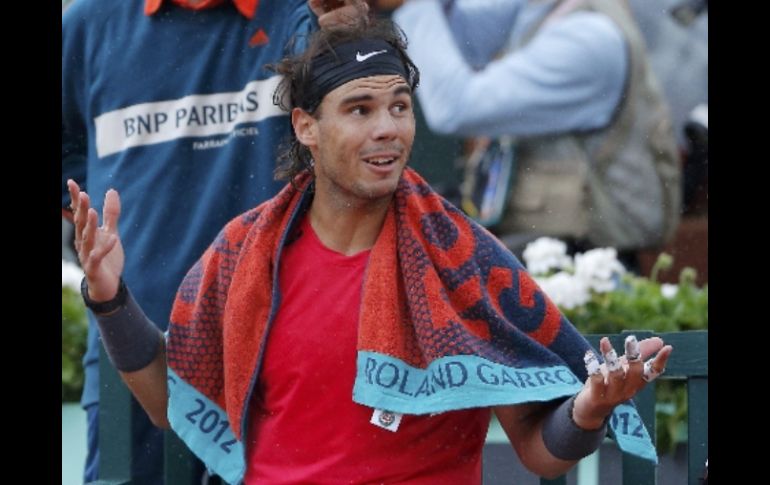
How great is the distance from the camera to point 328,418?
306cm

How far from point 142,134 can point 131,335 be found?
83 cm

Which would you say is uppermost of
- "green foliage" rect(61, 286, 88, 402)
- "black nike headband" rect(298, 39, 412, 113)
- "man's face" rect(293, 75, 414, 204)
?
"black nike headband" rect(298, 39, 412, 113)

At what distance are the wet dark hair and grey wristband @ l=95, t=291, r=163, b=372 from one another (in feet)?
1.42

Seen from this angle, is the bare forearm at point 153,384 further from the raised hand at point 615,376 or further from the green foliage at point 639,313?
the green foliage at point 639,313

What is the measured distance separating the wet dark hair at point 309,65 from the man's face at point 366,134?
0.07 metres

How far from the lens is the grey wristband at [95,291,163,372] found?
3203mm

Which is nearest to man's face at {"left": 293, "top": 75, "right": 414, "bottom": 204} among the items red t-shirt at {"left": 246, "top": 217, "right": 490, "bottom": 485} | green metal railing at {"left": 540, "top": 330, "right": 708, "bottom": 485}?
red t-shirt at {"left": 246, "top": 217, "right": 490, "bottom": 485}

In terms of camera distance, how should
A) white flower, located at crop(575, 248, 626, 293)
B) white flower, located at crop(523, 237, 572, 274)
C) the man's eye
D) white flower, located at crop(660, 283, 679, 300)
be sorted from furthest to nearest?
white flower, located at crop(523, 237, 572, 274) → white flower, located at crop(660, 283, 679, 300) → white flower, located at crop(575, 248, 626, 293) → the man's eye

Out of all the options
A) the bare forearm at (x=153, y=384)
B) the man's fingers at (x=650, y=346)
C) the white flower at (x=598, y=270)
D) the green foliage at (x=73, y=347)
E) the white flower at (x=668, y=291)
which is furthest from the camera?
the green foliage at (x=73, y=347)

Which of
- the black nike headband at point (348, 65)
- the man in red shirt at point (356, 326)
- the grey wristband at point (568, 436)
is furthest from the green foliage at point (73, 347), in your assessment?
the grey wristband at point (568, 436)

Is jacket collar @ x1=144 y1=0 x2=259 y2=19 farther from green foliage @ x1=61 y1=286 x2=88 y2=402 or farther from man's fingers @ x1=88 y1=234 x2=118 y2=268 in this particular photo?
green foliage @ x1=61 y1=286 x2=88 y2=402

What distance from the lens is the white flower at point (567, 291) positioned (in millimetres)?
5477
